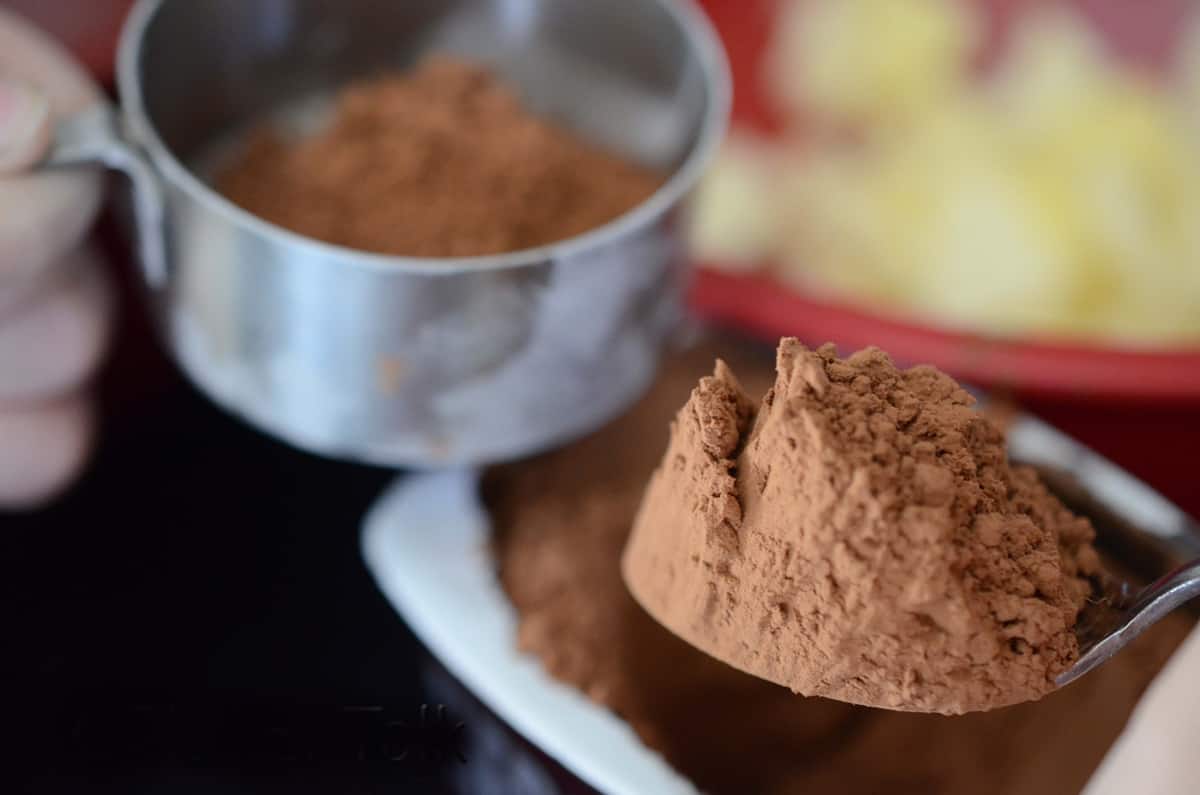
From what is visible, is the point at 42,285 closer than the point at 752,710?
No

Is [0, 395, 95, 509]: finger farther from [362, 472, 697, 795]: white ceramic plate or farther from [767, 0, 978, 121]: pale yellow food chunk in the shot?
[767, 0, 978, 121]: pale yellow food chunk

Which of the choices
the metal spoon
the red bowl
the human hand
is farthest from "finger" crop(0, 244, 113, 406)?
the metal spoon

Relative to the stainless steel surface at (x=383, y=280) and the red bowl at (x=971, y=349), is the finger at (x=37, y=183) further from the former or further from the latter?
the red bowl at (x=971, y=349)

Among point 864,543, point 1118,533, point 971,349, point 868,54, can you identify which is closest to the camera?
point 864,543

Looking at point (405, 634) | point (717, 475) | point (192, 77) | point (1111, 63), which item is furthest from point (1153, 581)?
point (1111, 63)

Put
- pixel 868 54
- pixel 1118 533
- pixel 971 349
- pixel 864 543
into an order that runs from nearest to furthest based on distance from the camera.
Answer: pixel 864 543, pixel 1118 533, pixel 971 349, pixel 868 54

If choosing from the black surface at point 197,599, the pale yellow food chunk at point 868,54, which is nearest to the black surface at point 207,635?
the black surface at point 197,599

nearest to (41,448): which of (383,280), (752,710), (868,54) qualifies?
(383,280)

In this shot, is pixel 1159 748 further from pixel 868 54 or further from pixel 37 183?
pixel 868 54
